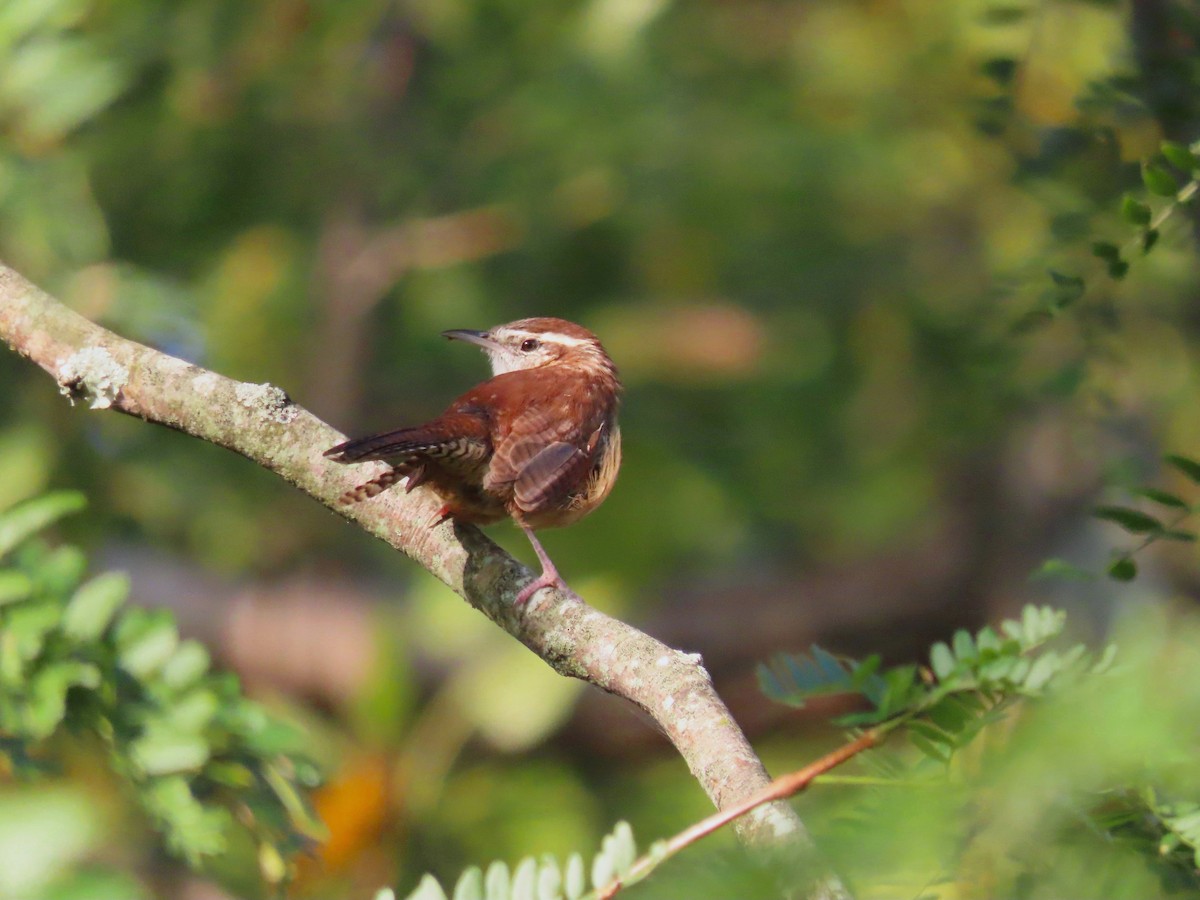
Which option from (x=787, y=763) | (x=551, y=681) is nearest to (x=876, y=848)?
(x=551, y=681)

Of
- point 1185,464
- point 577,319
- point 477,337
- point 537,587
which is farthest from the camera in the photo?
point 577,319

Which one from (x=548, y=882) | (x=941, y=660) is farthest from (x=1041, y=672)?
(x=548, y=882)

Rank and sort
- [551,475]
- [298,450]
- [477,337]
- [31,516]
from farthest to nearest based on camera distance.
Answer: [477,337], [551,475], [298,450], [31,516]

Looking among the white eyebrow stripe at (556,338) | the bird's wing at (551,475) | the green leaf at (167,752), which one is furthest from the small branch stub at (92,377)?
the white eyebrow stripe at (556,338)

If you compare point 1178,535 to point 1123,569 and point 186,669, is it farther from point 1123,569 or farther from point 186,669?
point 186,669

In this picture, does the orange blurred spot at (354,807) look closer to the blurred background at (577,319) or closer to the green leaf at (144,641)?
the blurred background at (577,319)

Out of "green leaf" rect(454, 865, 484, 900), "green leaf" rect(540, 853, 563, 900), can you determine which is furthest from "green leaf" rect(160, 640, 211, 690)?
"green leaf" rect(540, 853, 563, 900)

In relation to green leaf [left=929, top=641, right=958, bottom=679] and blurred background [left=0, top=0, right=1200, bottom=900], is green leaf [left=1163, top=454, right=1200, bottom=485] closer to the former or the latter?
green leaf [left=929, top=641, right=958, bottom=679]
